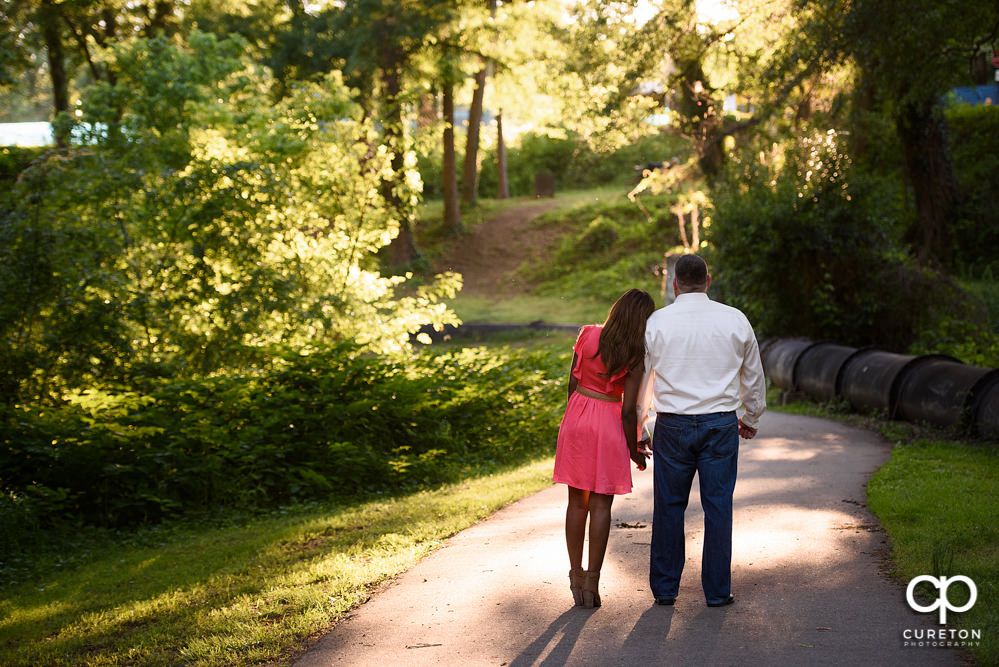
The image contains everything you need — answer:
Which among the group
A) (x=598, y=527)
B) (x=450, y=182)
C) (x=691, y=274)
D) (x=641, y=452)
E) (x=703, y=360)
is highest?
(x=450, y=182)

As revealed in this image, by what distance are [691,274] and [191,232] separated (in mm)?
9839

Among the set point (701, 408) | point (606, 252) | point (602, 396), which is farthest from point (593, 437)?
point (606, 252)

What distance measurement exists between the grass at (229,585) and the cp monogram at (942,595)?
10.6 ft

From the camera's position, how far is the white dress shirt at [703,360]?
17.5 ft

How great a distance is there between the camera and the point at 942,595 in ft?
17.2

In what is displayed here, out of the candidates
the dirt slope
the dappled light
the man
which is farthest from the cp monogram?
the dirt slope

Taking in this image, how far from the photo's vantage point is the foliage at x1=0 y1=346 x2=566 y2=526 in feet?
31.2

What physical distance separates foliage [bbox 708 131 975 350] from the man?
11.8 m

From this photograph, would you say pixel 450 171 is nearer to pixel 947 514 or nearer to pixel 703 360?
pixel 947 514

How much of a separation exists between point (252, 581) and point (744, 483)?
14.9ft

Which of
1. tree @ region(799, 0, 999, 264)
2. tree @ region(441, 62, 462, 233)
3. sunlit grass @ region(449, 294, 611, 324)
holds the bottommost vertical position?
sunlit grass @ region(449, 294, 611, 324)

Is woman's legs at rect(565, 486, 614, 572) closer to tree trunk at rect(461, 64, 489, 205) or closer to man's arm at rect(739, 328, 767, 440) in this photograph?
man's arm at rect(739, 328, 767, 440)

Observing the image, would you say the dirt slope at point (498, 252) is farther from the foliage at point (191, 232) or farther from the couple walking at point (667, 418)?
the couple walking at point (667, 418)

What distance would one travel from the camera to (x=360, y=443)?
1095cm
